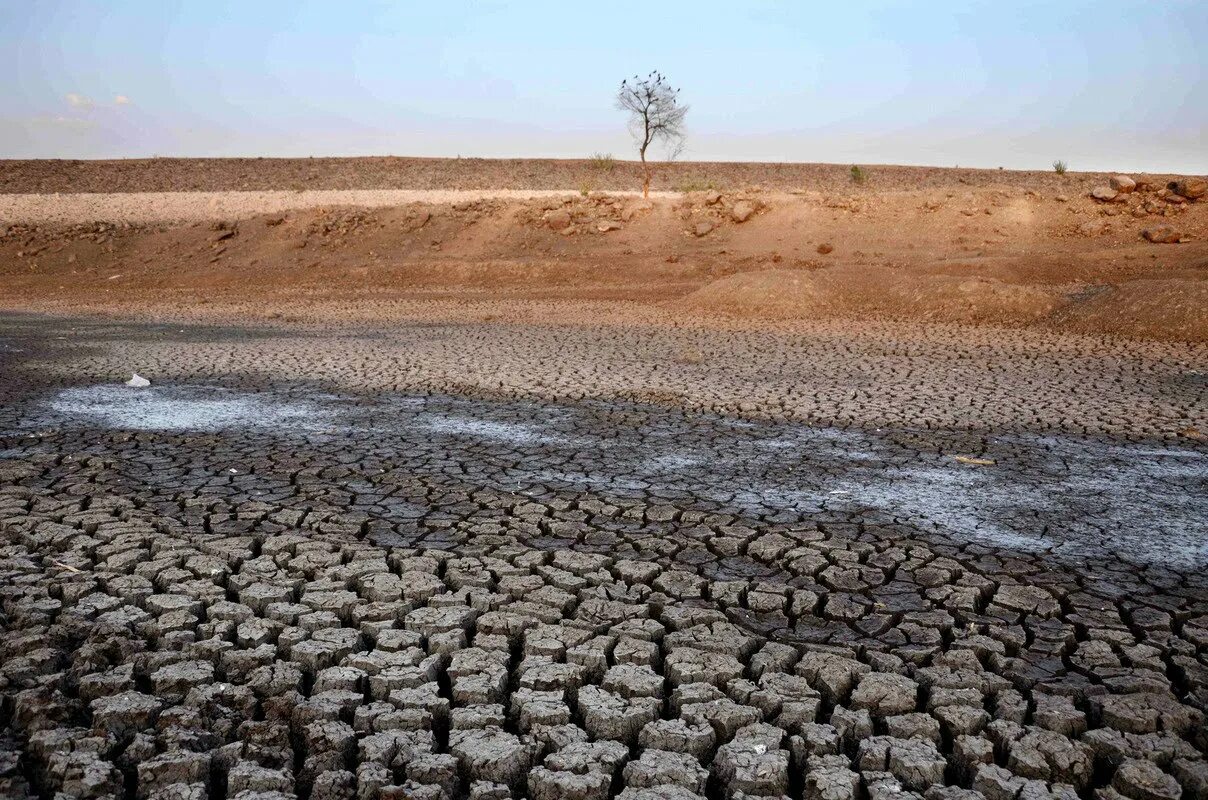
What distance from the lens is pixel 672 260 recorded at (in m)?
22.3

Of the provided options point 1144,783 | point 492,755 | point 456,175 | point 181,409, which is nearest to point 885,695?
point 1144,783

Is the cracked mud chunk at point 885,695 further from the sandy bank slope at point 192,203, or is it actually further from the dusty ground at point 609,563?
the sandy bank slope at point 192,203

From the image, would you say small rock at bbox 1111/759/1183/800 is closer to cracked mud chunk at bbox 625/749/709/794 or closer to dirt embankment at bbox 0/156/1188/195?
cracked mud chunk at bbox 625/749/709/794

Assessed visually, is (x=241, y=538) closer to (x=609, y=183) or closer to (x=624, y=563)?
(x=624, y=563)

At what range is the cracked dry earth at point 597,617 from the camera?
3.19 metres

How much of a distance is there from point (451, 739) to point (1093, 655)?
2391 mm

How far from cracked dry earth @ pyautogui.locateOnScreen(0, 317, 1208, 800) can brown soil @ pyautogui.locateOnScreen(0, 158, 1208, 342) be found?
900 centimetres

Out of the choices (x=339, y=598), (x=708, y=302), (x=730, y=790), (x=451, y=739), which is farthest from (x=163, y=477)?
(x=708, y=302)

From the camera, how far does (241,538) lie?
5094 millimetres

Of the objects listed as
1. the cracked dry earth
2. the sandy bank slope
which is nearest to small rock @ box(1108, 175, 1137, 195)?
the sandy bank slope

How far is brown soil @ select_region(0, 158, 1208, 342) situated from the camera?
Result: 1638 centimetres

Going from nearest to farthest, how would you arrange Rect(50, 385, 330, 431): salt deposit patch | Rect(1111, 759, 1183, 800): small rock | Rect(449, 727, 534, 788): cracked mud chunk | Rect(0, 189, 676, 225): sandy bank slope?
Rect(1111, 759, 1183, 800): small rock → Rect(449, 727, 534, 788): cracked mud chunk → Rect(50, 385, 330, 431): salt deposit patch → Rect(0, 189, 676, 225): sandy bank slope

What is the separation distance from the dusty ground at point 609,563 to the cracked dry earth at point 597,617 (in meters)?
0.02

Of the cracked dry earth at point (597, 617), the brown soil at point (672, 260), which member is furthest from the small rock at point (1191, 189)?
the cracked dry earth at point (597, 617)
